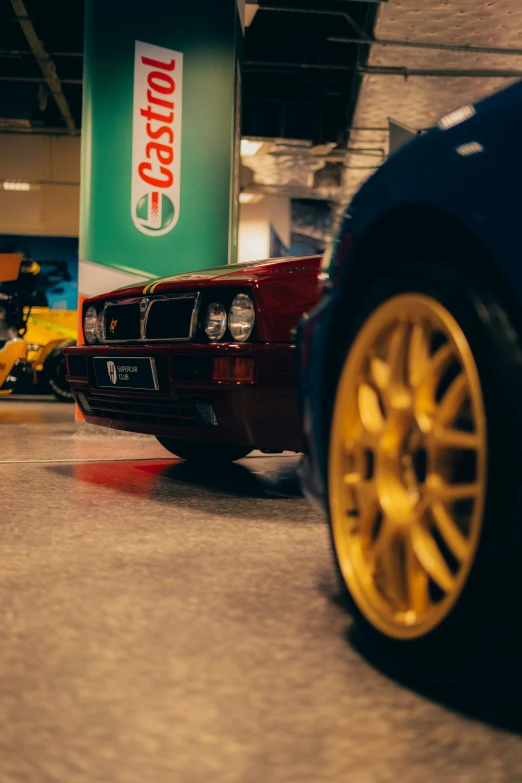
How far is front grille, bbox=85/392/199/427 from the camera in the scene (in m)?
3.23

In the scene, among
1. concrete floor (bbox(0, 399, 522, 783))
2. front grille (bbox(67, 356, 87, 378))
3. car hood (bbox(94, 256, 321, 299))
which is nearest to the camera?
concrete floor (bbox(0, 399, 522, 783))

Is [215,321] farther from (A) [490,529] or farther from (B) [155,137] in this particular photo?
(B) [155,137]

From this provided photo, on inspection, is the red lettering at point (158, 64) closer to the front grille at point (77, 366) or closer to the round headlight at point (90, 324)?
the round headlight at point (90, 324)

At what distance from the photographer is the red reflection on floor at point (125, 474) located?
356 centimetres

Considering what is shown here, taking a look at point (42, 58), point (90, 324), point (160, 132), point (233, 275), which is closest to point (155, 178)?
point (160, 132)

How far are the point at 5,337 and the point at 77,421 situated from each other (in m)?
2.69

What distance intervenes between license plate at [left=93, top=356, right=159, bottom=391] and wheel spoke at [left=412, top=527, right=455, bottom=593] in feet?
6.53

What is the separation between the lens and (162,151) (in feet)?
19.8

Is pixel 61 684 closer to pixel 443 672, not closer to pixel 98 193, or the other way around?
pixel 443 672

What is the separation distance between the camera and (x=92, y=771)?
1.11 m

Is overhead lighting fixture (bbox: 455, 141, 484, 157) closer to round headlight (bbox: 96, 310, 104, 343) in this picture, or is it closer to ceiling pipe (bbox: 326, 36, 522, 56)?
round headlight (bbox: 96, 310, 104, 343)

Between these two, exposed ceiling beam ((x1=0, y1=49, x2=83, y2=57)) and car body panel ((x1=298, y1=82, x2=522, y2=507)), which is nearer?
car body panel ((x1=298, y1=82, x2=522, y2=507))

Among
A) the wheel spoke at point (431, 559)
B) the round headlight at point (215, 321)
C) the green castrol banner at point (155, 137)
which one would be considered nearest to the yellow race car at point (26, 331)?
the green castrol banner at point (155, 137)

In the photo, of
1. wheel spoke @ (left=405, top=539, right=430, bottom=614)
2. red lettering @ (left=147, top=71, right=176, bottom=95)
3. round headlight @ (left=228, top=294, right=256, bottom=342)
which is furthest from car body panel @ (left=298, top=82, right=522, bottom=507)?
red lettering @ (left=147, top=71, right=176, bottom=95)
